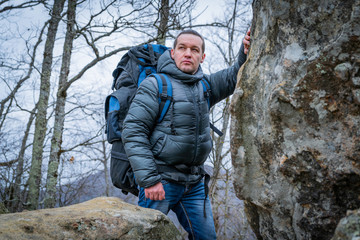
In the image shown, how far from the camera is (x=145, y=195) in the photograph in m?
2.54

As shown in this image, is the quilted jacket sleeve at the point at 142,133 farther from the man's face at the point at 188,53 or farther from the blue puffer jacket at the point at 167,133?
the man's face at the point at 188,53

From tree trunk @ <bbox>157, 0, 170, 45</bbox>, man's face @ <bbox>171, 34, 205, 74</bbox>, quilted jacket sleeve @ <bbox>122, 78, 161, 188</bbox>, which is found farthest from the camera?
tree trunk @ <bbox>157, 0, 170, 45</bbox>

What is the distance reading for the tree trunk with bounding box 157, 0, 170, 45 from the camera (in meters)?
6.26

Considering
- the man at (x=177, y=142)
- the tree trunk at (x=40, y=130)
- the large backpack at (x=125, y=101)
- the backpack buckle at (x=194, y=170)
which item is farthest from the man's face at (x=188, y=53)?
the tree trunk at (x=40, y=130)

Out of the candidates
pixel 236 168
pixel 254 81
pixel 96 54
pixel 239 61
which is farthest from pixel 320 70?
pixel 96 54

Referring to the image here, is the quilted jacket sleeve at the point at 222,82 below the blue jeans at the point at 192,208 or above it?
above

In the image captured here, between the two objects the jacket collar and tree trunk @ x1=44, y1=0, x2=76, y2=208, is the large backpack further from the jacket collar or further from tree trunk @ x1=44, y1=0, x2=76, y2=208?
tree trunk @ x1=44, y1=0, x2=76, y2=208

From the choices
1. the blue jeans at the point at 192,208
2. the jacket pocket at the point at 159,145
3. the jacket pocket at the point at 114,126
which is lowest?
the blue jeans at the point at 192,208

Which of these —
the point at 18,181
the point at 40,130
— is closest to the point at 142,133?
the point at 40,130

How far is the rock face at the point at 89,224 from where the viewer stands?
1.84m

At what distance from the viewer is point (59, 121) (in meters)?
8.27

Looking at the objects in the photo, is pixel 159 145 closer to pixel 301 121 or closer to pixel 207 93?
pixel 207 93

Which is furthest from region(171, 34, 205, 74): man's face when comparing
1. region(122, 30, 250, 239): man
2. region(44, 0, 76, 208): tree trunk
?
region(44, 0, 76, 208): tree trunk

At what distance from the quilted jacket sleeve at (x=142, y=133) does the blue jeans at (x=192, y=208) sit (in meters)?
0.30
